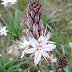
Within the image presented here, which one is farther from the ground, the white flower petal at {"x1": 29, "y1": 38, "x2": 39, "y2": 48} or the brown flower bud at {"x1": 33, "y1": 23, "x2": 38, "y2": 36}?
the brown flower bud at {"x1": 33, "y1": 23, "x2": 38, "y2": 36}

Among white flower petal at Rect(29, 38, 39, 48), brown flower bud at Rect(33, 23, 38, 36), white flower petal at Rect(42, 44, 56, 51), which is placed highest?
brown flower bud at Rect(33, 23, 38, 36)

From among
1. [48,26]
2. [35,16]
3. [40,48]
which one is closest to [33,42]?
[40,48]

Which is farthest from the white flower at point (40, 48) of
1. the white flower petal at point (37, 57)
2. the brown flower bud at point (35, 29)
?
the brown flower bud at point (35, 29)

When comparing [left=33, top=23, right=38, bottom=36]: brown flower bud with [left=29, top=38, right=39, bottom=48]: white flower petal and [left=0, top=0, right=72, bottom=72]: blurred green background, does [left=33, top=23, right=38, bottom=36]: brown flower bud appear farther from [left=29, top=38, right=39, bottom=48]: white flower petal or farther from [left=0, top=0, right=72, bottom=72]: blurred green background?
[left=0, top=0, right=72, bottom=72]: blurred green background

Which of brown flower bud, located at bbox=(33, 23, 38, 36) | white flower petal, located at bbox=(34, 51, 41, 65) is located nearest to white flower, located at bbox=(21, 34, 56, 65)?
white flower petal, located at bbox=(34, 51, 41, 65)

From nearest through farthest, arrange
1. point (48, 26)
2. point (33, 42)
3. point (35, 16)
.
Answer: point (35, 16), point (33, 42), point (48, 26)

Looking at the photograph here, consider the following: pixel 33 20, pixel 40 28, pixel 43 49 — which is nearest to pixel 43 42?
pixel 43 49

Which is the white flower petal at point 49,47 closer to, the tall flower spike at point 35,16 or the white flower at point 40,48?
the white flower at point 40,48

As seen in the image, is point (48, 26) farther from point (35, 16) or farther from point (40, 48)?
point (35, 16)

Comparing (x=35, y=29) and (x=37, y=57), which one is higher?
(x=35, y=29)
